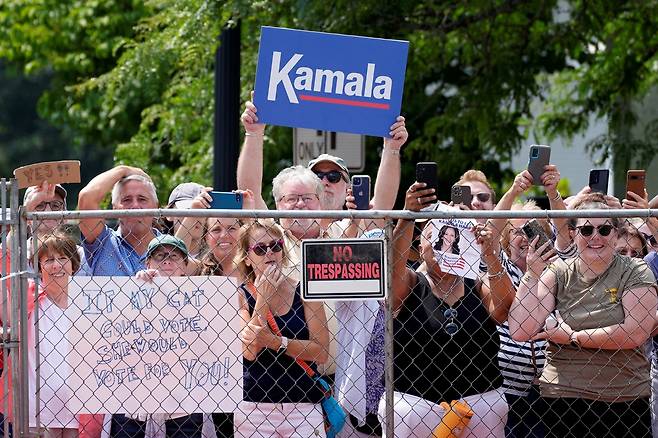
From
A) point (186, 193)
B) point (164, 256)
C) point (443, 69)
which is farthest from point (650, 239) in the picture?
point (443, 69)

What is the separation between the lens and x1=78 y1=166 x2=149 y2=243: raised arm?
6.53m

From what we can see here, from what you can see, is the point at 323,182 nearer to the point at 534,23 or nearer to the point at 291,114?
the point at 291,114

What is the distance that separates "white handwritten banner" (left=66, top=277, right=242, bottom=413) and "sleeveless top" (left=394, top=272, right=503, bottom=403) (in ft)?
3.17

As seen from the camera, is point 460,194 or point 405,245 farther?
point 460,194

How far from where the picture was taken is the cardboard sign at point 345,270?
534 centimetres

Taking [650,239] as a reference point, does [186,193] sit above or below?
above

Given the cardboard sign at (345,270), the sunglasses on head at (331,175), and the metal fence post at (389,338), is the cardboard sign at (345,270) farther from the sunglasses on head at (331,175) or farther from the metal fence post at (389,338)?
the sunglasses on head at (331,175)

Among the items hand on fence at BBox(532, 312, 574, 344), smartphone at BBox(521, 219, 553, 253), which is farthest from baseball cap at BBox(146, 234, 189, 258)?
smartphone at BBox(521, 219, 553, 253)

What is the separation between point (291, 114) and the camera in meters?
6.31

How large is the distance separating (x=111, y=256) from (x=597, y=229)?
2.51 meters

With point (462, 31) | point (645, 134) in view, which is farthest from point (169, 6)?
point (645, 134)

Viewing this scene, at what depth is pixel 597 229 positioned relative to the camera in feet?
19.4

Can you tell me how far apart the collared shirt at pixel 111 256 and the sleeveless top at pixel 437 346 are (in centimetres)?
142

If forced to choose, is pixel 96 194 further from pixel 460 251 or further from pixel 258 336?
pixel 460 251
